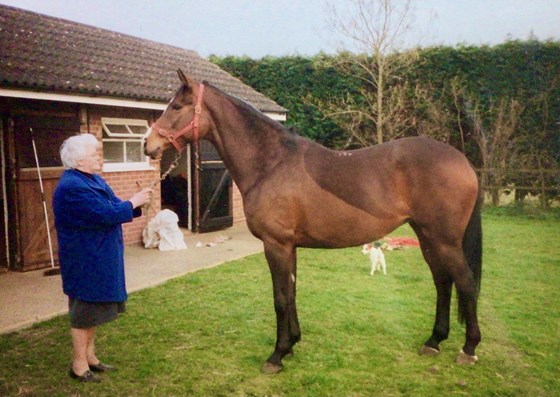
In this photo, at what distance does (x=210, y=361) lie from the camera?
3.87 m

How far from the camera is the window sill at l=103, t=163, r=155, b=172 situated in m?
8.38

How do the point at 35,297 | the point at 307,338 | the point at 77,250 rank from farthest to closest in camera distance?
the point at 35,297
the point at 307,338
the point at 77,250

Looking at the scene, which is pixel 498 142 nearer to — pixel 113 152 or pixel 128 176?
pixel 128 176

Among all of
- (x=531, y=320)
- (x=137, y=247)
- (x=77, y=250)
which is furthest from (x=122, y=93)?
(x=531, y=320)

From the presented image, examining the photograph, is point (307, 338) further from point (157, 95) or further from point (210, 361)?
point (157, 95)

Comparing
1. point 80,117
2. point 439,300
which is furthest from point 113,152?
point 439,300

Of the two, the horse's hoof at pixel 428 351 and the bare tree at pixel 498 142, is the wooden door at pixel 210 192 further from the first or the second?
the bare tree at pixel 498 142

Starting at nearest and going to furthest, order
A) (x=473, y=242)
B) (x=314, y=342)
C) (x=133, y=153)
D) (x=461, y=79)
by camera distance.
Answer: (x=473, y=242), (x=314, y=342), (x=133, y=153), (x=461, y=79)

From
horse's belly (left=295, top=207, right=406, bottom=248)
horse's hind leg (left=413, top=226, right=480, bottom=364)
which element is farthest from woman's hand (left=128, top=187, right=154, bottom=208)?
horse's hind leg (left=413, top=226, right=480, bottom=364)

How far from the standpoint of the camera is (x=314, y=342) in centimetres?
425

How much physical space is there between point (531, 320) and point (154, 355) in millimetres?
3738

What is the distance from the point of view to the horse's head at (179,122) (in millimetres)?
3877

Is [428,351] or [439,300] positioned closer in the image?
[428,351]

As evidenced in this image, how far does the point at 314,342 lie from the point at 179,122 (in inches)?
91.7
